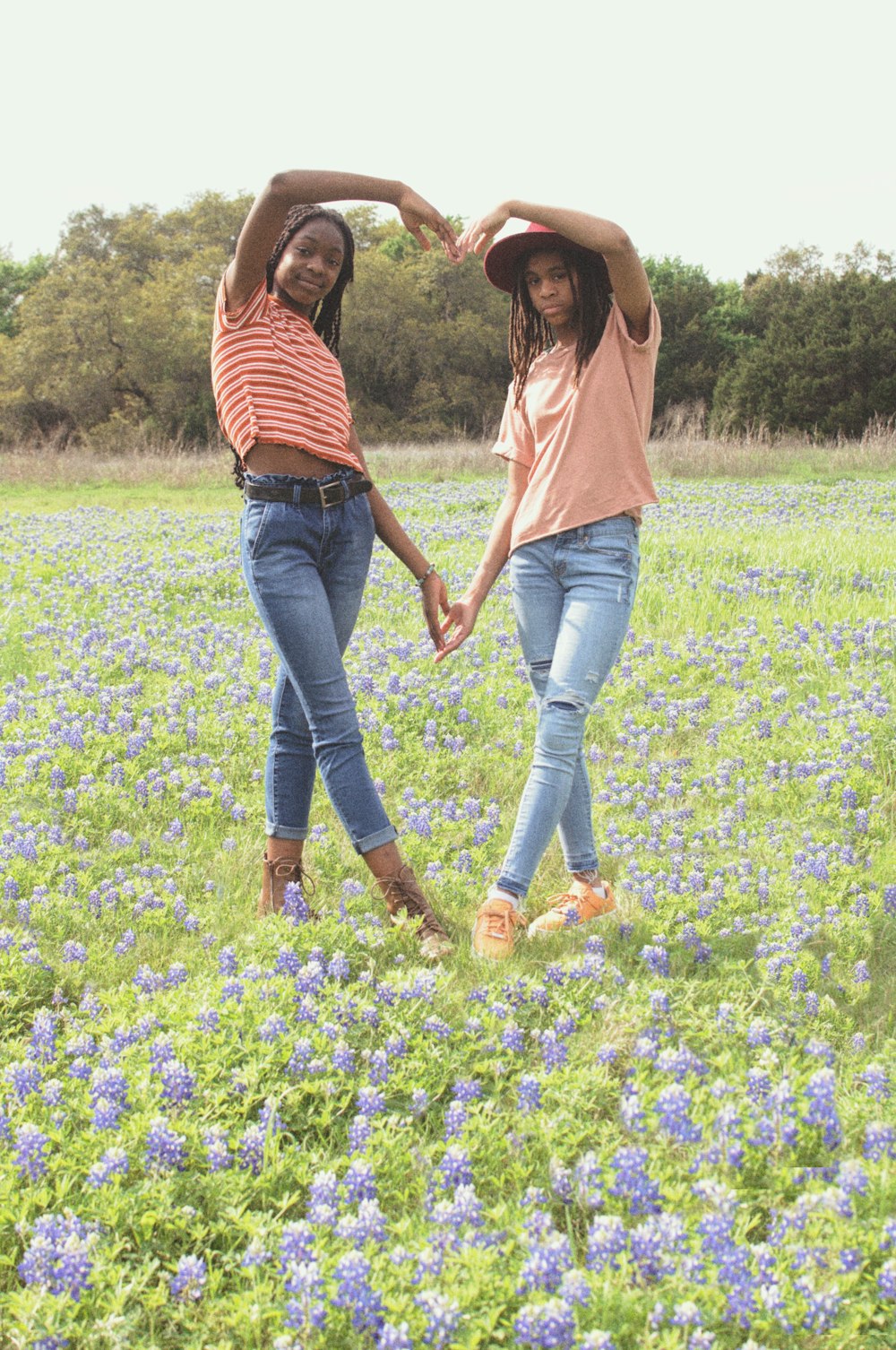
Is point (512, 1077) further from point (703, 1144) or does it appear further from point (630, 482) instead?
point (630, 482)

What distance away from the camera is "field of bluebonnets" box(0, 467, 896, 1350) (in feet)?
7.63

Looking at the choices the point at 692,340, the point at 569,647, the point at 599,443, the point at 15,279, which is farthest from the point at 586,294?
the point at 15,279

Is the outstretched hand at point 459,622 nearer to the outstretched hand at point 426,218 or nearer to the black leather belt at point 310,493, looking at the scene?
the black leather belt at point 310,493

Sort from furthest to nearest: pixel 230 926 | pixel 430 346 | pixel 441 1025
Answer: pixel 430 346 < pixel 230 926 < pixel 441 1025

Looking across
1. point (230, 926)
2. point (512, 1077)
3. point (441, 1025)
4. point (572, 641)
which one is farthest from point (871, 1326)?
point (230, 926)

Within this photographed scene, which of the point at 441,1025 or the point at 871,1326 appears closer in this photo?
the point at 871,1326

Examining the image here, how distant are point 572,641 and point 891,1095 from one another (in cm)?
170

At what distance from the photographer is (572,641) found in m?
3.81

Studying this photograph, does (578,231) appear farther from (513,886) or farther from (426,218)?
(513,886)

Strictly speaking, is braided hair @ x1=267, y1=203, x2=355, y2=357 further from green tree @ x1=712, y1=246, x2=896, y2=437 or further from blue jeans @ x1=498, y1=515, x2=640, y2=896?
green tree @ x1=712, y1=246, x2=896, y2=437

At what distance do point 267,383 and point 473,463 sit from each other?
67.5 ft

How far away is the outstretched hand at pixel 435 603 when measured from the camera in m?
4.25

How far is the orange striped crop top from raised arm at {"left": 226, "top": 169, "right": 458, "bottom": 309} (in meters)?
0.13

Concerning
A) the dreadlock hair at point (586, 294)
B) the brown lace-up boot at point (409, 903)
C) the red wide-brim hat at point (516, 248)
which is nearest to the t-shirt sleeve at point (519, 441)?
the dreadlock hair at point (586, 294)
